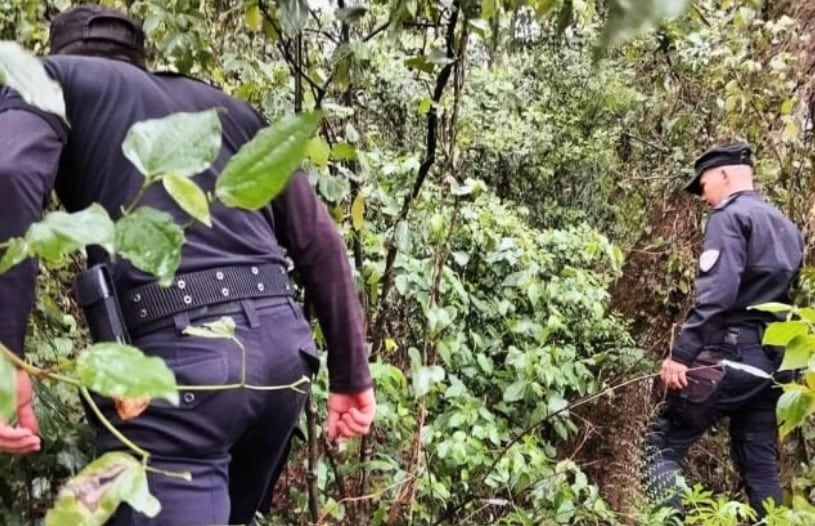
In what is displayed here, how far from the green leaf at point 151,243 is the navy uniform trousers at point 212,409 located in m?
0.92

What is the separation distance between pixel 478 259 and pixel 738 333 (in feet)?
3.22

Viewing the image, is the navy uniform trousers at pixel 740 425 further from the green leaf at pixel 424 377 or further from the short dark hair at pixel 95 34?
the short dark hair at pixel 95 34

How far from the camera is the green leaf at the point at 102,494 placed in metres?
0.63

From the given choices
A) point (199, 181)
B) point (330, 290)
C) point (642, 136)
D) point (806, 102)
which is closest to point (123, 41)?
point (199, 181)

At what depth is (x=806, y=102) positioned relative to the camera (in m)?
3.95

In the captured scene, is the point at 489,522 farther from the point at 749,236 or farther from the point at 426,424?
the point at 749,236

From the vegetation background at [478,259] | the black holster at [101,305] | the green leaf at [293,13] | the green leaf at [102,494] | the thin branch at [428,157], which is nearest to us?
the green leaf at [102,494]

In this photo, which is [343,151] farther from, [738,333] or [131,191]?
[738,333]

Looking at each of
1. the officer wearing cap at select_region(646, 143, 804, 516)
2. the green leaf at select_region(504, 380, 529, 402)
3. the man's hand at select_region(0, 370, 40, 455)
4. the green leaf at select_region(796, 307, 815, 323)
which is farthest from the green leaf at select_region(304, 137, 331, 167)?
the officer wearing cap at select_region(646, 143, 804, 516)

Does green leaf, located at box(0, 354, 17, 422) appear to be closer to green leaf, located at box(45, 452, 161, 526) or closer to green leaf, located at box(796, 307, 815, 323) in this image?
green leaf, located at box(45, 452, 161, 526)

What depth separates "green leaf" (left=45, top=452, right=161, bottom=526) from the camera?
63 centimetres

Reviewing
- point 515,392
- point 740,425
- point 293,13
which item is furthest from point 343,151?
point 740,425

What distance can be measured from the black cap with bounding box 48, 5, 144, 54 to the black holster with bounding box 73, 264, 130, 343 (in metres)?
0.41

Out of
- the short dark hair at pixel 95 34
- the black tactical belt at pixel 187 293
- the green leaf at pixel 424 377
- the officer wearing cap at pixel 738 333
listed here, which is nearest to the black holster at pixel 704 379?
the officer wearing cap at pixel 738 333
